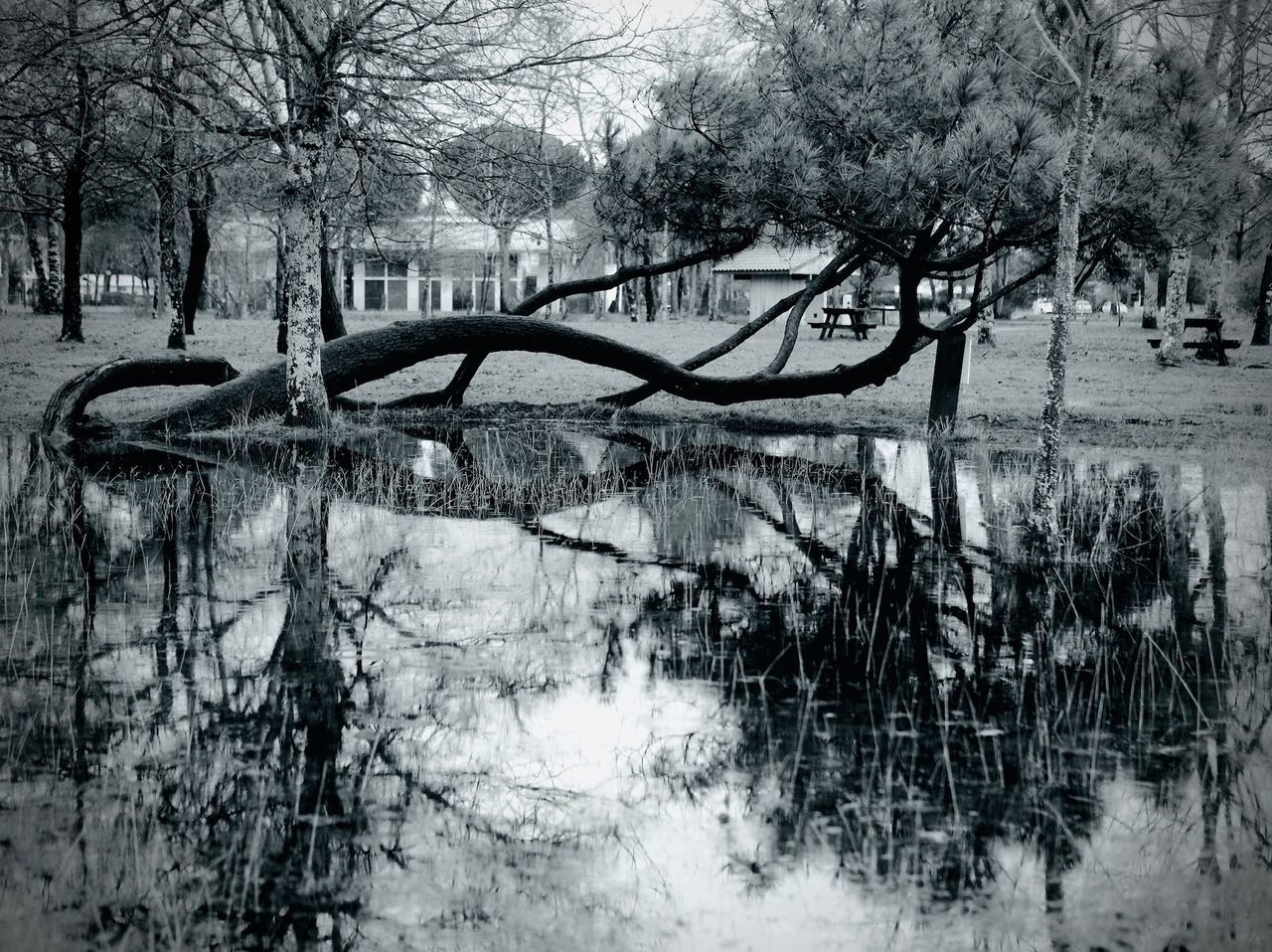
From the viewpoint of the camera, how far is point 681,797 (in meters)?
4.34

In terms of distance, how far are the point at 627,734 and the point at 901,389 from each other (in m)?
17.8

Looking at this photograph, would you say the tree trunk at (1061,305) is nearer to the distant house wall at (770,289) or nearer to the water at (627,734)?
the water at (627,734)

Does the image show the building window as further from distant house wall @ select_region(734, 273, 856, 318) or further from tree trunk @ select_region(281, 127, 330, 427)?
tree trunk @ select_region(281, 127, 330, 427)

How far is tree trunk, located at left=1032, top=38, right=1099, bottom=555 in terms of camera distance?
8906 millimetres

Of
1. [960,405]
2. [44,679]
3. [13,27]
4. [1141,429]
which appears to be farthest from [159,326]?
[44,679]

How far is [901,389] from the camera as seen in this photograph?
21.9 metres

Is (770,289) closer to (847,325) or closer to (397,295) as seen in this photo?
(847,325)

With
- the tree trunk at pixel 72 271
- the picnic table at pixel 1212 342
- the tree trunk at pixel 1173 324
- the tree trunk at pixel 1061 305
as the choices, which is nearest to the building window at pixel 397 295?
the tree trunk at pixel 72 271

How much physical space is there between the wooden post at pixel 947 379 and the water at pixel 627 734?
675cm

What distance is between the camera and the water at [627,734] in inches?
140

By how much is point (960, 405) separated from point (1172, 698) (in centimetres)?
1360

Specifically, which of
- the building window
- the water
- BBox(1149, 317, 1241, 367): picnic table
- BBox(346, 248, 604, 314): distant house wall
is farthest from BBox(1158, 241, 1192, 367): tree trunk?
the building window

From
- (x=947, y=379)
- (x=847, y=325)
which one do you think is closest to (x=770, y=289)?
(x=847, y=325)

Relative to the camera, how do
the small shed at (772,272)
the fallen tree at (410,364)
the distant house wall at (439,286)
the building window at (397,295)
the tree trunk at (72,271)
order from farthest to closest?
the building window at (397,295) → the distant house wall at (439,286) → the small shed at (772,272) → the tree trunk at (72,271) → the fallen tree at (410,364)
